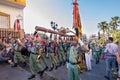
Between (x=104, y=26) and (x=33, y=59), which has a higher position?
(x=104, y=26)

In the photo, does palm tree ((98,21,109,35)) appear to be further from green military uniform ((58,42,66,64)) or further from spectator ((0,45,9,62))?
spectator ((0,45,9,62))

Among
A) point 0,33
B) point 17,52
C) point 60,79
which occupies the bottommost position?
point 60,79

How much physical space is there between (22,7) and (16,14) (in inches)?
48.2

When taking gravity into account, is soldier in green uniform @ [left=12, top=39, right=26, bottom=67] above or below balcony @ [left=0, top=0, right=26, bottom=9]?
below

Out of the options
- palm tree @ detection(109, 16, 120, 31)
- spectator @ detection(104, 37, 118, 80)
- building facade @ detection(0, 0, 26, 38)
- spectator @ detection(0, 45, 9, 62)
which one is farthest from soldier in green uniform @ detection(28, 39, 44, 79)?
palm tree @ detection(109, 16, 120, 31)

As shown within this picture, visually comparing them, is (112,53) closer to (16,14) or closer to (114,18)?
(16,14)

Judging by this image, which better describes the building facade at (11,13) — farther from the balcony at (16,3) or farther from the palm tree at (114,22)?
the palm tree at (114,22)

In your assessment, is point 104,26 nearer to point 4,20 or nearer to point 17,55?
point 4,20

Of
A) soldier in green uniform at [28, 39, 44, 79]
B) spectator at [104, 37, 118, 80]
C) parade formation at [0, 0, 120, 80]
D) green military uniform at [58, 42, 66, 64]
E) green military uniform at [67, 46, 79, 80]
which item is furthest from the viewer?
green military uniform at [58, 42, 66, 64]

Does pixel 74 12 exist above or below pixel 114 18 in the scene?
below

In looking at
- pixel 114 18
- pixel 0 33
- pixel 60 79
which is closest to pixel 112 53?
pixel 60 79

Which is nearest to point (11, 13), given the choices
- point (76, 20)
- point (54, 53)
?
point (54, 53)

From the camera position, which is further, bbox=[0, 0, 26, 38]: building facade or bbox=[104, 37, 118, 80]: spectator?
bbox=[0, 0, 26, 38]: building facade

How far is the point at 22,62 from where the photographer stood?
14.5 m
